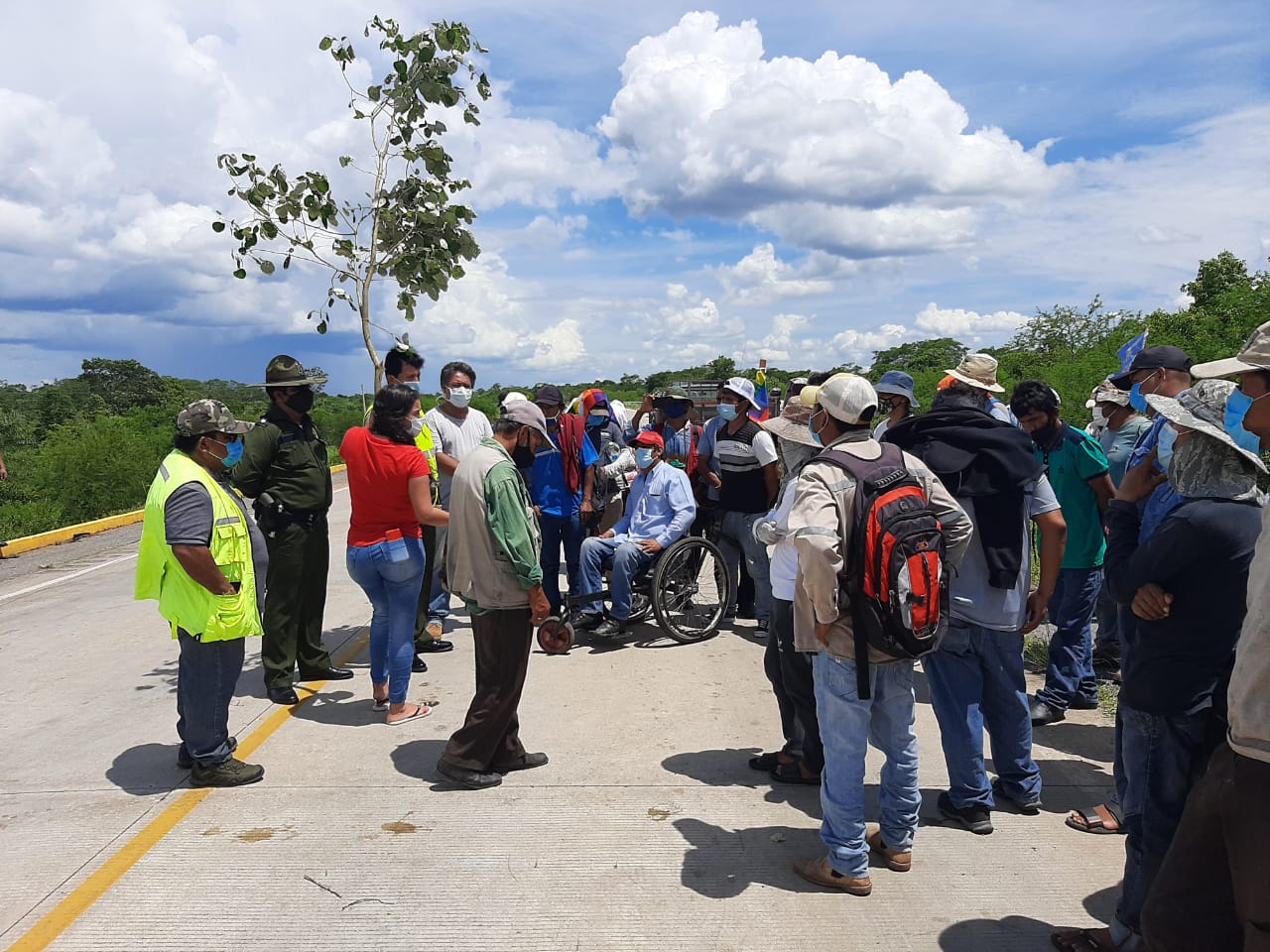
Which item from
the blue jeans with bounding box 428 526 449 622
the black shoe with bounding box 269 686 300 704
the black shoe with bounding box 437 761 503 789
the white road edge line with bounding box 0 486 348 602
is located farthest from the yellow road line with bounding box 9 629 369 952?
the white road edge line with bounding box 0 486 348 602

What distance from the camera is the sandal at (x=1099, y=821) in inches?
146

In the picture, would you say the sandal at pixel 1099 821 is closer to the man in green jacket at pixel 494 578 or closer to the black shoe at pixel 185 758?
the man in green jacket at pixel 494 578

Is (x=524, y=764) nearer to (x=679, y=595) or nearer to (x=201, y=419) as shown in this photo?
(x=201, y=419)

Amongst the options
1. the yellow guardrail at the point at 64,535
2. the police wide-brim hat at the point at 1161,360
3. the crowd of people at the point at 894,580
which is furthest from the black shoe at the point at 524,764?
the yellow guardrail at the point at 64,535

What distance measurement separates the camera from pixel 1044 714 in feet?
16.2

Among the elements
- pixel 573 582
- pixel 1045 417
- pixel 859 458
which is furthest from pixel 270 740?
pixel 1045 417

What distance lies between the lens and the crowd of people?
262 centimetres

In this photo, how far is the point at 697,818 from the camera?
3.83 metres

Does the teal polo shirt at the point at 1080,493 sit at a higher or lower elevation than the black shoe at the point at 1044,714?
higher

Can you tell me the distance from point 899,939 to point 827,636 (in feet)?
3.51

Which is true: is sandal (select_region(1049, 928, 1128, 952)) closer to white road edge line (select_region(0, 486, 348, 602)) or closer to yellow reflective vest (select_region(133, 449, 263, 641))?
yellow reflective vest (select_region(133, 449, 263, 641))

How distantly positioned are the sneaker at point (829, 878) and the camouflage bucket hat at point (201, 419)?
3343 mm

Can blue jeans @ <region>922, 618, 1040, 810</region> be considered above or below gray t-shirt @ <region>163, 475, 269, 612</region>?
below

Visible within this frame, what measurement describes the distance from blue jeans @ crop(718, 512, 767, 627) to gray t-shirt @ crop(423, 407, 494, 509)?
2199 millimetres
